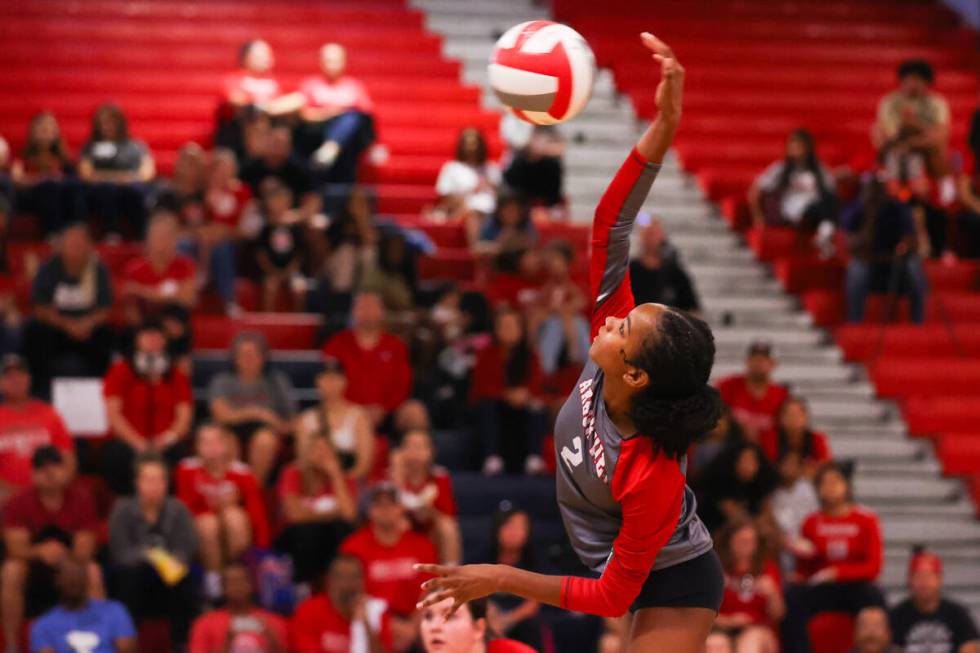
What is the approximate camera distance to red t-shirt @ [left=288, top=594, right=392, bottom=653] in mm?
8117

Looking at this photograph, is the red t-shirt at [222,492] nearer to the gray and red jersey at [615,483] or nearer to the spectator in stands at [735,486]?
the spectator in stands at [735,486]

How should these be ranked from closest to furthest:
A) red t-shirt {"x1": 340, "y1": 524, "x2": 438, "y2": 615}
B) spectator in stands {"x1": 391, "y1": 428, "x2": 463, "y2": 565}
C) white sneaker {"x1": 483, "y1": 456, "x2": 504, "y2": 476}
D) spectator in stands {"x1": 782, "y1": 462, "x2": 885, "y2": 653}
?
red t-shirt {"x1": 340, "y1": 524, "x2": 438, "y2": 615} → spectator in stands {"x1": 391, "y1": 428, "x2": 463, "y2": 565} → spectator in stands {"x1": 782, "y1": 462, "x2": 885, "y2": 653} → white sneaker {"x1": 483, "y1": 456, "x2": 504, "y2": 476}

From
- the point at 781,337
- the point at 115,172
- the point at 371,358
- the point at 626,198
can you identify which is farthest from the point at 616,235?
the point at 781,337

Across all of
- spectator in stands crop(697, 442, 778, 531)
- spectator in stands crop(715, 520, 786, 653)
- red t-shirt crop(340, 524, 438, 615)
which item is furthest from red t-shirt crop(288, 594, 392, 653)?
spectator in stands crop(697, 442, 778, 531)

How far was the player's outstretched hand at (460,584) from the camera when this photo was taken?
383cm

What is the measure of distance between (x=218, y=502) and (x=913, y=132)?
6.03 m

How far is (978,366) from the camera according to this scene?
1152cm

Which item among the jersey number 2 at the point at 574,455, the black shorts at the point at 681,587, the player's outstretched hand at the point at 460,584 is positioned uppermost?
the jersey number 2 at the point at 574,455

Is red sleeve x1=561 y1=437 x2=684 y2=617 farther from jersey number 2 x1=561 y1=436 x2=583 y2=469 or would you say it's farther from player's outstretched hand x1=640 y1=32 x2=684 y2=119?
player's outstretched hand x1=640 y1=32 x2=684 y2=119

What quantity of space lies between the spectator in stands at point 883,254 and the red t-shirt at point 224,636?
538 cm

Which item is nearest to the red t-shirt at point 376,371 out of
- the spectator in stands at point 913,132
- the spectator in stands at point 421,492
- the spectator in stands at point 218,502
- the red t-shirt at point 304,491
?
the spectator in stands at point 421,492

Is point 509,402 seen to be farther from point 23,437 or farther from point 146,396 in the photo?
point 23,437

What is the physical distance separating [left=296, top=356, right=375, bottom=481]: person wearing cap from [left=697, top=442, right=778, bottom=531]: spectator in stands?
73.6 inches

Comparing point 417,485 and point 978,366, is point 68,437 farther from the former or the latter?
point 978,366
